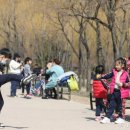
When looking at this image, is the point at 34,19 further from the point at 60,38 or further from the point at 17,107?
the point at 17,107

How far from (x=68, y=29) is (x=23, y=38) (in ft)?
36.2

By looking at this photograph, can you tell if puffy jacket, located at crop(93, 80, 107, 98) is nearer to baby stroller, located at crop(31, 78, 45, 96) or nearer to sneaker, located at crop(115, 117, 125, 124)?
sneaker, located at crop(115, 117, 125, 124)

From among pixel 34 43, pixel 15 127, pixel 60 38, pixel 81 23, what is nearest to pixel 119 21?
Result: pixel 81 23

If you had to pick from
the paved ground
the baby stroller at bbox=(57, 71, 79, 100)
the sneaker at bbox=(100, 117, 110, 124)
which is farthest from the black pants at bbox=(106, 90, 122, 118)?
the baby stroller at bbox=(57, 71, 79, 100)

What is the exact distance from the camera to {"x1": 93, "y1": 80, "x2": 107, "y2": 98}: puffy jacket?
14.1 meters

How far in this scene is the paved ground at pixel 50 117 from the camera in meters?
12.4

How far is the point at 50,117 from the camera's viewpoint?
14539 mm

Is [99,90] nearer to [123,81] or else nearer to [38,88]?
[123,81]

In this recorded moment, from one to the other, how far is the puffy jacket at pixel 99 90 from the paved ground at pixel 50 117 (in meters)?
0.66

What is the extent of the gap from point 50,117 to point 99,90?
1523mm

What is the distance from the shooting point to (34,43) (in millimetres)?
52531

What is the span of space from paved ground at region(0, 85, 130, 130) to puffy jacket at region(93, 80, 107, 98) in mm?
→ 661

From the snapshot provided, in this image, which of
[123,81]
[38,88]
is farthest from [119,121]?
[38,88]

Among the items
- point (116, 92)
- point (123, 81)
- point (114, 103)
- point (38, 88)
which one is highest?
point (38, 88)
